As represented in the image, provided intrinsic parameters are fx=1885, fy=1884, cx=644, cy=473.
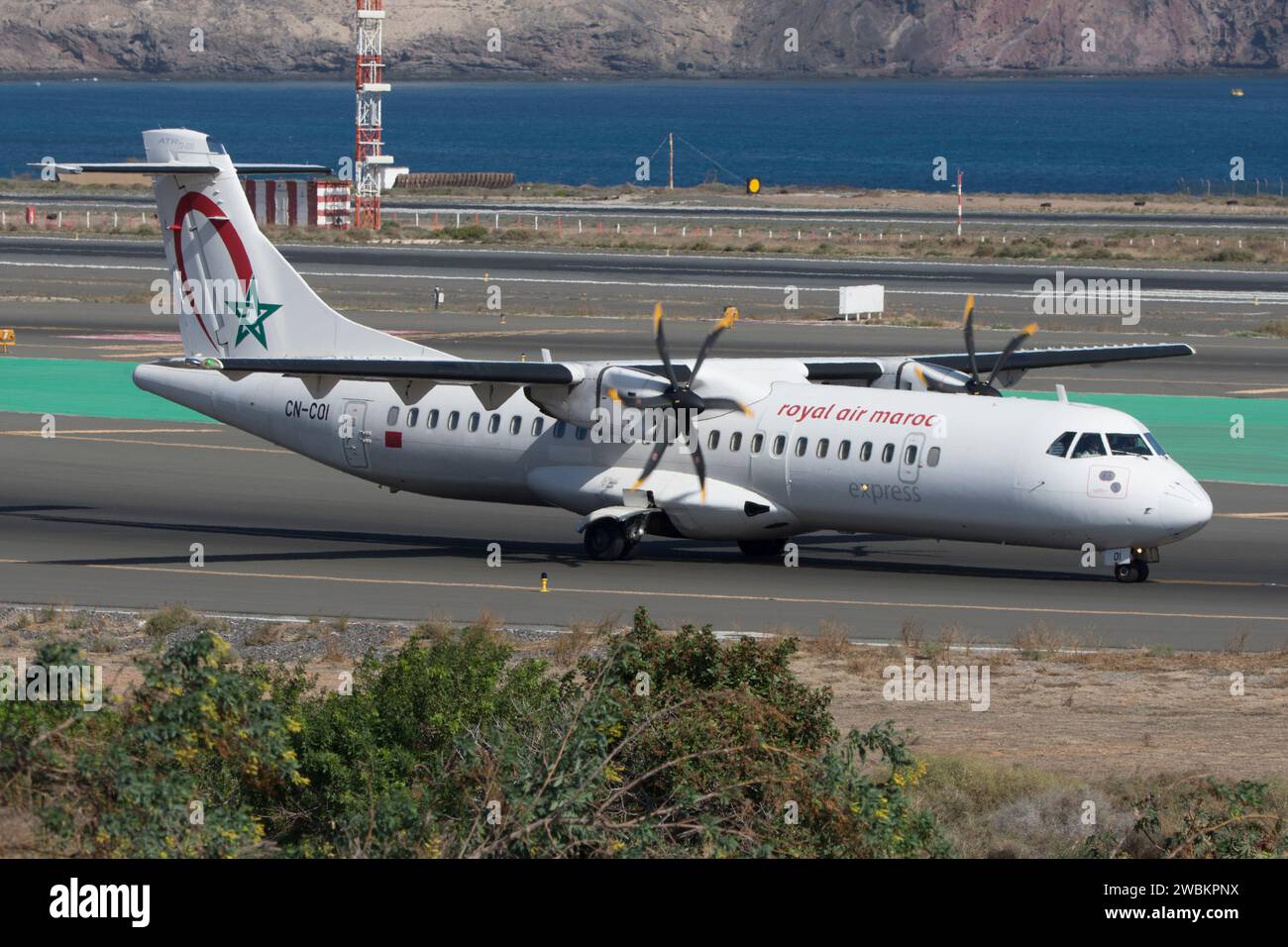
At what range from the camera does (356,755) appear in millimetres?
15609

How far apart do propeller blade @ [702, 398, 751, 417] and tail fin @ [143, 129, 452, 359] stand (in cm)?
604

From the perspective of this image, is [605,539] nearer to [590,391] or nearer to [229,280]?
[590,391]

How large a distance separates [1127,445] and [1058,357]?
22.1ft

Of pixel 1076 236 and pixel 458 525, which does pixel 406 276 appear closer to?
pixel 1076 236

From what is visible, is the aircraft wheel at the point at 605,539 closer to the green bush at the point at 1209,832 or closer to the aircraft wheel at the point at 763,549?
the aircraft wheel at the point at 763,549

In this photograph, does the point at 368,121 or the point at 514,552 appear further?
the point at 368,121

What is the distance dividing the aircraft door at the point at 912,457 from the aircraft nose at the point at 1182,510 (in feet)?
11.7

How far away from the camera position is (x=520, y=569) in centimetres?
2973

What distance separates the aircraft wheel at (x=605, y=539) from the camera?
→ 30.1 metres

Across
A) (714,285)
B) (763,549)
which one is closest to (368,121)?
(714,285)

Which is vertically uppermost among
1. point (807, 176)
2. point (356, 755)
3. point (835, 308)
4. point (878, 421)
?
point (807, 176)

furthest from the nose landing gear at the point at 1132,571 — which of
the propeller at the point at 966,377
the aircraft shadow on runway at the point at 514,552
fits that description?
the propeller at the point at 966,377
